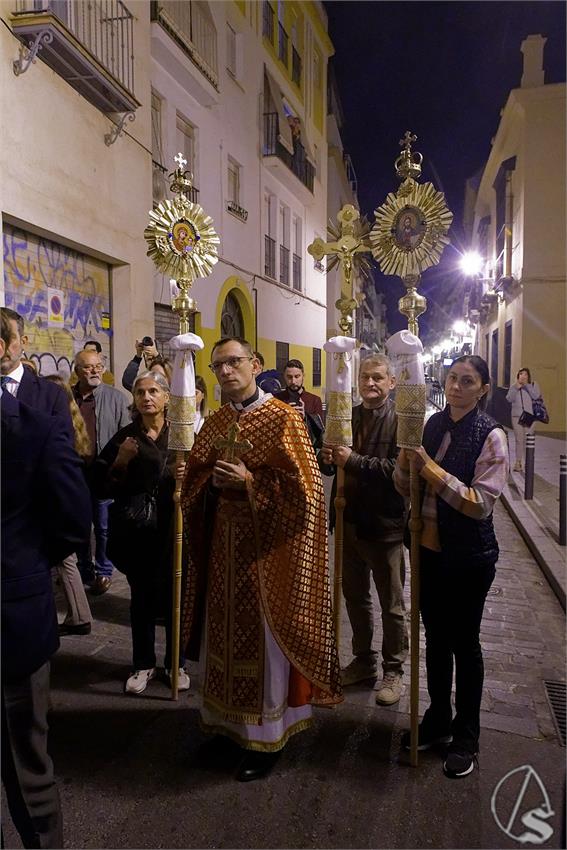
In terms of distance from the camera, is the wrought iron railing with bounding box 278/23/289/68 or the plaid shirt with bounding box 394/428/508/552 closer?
the plaid shirt with bounding box 394/428/508/552

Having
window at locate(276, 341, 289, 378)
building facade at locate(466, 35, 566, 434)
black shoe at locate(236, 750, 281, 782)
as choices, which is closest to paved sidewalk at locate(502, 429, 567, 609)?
black shoe at locate(236, 750, 281, 782)

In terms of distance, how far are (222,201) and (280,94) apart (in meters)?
5.16

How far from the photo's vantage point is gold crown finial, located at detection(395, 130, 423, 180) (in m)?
3.32

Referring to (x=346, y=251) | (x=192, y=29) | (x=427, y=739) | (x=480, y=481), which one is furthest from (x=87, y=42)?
(x=427, y=739)

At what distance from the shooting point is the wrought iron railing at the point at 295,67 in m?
16.5

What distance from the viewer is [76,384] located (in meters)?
5.31

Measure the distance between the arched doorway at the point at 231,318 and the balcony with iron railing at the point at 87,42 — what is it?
506 cm

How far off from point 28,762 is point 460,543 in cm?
197

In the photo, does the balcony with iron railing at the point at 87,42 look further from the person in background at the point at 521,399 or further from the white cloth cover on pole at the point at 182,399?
the person in background at the point at 521,399

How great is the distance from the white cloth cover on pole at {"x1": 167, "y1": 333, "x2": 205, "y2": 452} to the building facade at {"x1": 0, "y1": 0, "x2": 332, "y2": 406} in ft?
12.7

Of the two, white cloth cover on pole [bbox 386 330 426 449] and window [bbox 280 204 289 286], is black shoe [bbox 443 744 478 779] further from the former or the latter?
window [bbox 280 204 289 286]

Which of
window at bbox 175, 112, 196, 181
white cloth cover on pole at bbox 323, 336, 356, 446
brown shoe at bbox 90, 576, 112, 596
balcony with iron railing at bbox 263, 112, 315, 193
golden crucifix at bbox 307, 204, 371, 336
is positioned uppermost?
balcony with iron railing at bbox 263, 112, 315, 193

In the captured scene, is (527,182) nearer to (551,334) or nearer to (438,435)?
(551,334)

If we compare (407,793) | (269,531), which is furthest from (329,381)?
(407,793)
